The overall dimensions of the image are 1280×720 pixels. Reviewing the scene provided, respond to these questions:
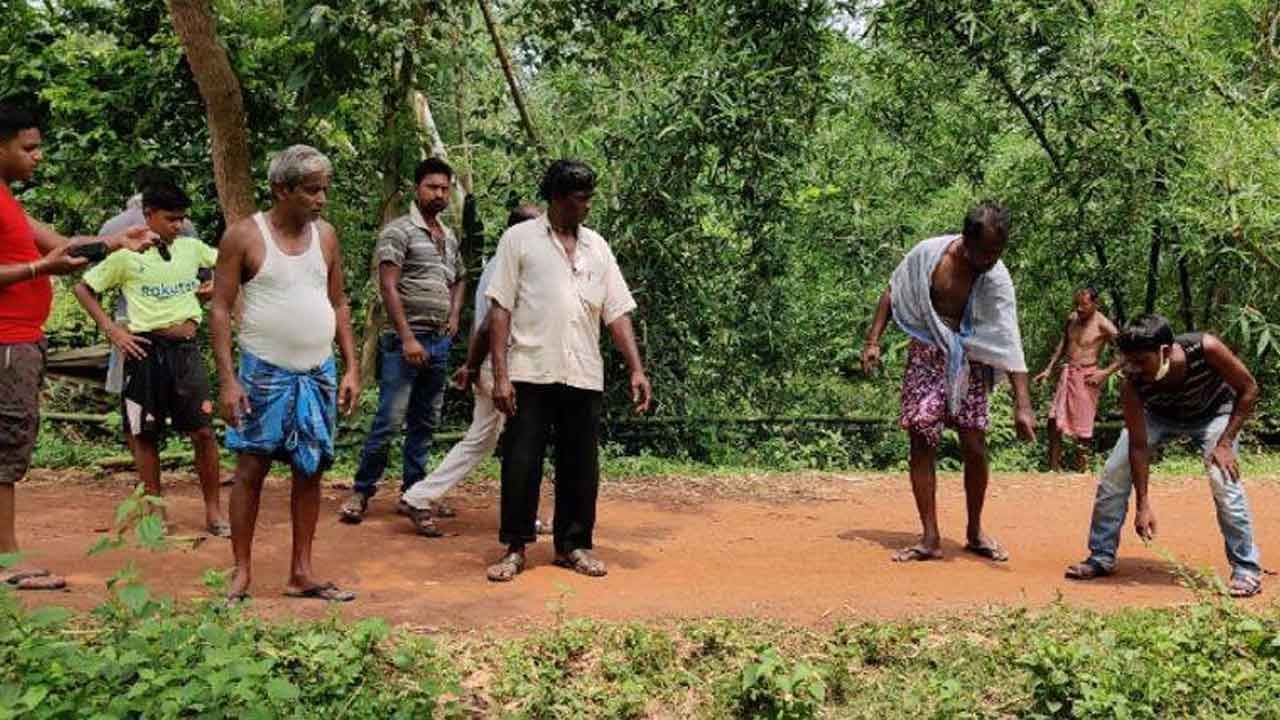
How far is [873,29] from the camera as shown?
8617 millimetres

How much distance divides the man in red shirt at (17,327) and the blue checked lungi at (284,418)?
0.82m

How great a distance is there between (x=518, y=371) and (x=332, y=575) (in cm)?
120

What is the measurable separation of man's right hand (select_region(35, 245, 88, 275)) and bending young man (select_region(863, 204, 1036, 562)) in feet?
11.2

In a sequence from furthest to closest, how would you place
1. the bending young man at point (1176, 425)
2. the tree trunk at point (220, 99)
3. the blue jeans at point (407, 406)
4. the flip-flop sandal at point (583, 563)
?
the tree trunk at point (220, 99)
the blue jeans at point (407, 406)
the flip-flop sandal at point (583, 563)
the bending young man at point (1176, 425)

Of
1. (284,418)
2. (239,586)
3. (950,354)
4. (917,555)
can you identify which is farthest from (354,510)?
(950,354)

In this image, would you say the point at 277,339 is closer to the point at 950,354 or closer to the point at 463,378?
the point at 463,378

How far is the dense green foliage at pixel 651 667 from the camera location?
3.68 m

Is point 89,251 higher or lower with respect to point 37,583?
higher

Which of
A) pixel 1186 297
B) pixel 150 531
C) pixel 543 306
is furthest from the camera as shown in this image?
pixel 1186 297

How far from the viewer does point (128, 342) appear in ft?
18.0

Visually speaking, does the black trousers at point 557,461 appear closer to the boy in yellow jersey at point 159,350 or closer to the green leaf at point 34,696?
the boy in yellow jersey at point 159,350

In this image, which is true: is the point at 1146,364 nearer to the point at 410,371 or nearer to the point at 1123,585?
the point at 1123,585

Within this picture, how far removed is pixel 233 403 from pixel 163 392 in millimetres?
1478

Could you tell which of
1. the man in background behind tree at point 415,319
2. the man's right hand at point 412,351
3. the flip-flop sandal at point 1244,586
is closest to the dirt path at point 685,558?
the flip-flop sandal at point 1244,586
